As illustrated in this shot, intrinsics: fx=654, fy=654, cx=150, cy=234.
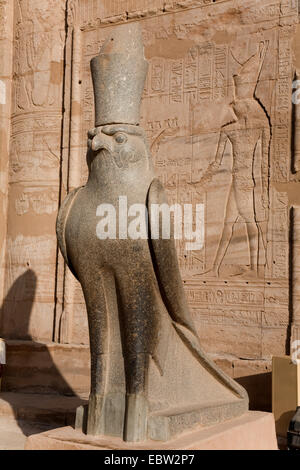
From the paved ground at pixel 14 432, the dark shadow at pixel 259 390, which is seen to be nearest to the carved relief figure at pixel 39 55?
the paved ground at pixel 14 432

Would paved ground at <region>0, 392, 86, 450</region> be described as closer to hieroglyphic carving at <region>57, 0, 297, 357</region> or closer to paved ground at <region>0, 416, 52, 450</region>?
paved ground at <region>0, 416, 52, 450</region>

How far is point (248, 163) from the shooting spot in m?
7.81

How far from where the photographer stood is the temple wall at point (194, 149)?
7.58 meters

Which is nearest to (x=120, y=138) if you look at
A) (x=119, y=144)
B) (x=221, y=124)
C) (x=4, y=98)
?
(x=119, y=144)

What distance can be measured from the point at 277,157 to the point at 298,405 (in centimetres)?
289

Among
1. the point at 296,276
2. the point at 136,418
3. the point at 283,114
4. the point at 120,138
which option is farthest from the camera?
the point at 283,114

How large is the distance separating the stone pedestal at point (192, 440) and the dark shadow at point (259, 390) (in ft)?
8.68

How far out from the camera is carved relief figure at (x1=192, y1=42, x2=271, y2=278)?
7.68m

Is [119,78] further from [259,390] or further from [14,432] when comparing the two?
[259,390]

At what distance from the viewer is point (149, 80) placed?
8.61m

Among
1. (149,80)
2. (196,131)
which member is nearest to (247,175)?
(196,131)

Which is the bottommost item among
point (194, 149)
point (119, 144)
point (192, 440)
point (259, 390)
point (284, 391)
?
point (259, 390)

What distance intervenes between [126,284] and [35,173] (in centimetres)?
564

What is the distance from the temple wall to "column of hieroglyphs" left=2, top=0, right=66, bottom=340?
18 mm
